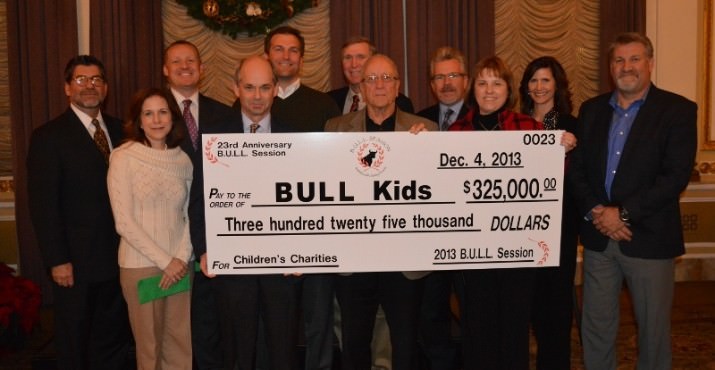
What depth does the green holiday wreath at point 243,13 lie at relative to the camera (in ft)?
18.0

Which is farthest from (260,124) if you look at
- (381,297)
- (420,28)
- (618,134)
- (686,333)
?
(686,333)

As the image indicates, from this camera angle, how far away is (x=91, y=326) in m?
3.54

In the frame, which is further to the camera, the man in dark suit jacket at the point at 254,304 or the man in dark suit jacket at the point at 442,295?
the man in dark suit jacket at the point at 442,295

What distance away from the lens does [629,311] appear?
16.4 ft

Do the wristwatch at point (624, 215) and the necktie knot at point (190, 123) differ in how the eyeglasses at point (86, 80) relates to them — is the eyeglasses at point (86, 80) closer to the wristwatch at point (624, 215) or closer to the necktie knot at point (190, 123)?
the necktie knot at point (190, 123)

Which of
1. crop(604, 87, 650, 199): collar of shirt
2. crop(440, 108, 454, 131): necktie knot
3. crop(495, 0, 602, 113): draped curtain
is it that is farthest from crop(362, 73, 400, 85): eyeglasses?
crop(495, 0, 602, 113): draped curtain

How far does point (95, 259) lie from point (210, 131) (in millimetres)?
981

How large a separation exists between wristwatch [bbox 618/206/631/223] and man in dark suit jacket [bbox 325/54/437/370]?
0.97 meters

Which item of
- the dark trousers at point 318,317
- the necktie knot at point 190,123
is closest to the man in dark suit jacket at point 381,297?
the dark trousers at point 318,317

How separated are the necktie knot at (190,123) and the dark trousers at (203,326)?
0.78 metres

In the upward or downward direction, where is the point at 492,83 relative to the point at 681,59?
downward

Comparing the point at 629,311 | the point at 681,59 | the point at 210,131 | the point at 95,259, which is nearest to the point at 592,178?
the point at 210,131

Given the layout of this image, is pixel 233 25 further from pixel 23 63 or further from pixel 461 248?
pixel 461 248

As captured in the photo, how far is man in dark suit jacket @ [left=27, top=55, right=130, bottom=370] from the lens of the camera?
11.0 feet
